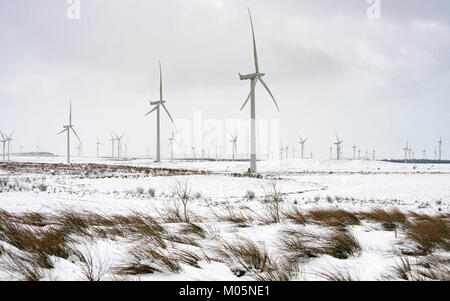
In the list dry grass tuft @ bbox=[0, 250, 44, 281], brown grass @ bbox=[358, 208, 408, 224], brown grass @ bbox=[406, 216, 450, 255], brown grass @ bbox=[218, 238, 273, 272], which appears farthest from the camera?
brown grass @ bbox=[358, 208, 408, 224]

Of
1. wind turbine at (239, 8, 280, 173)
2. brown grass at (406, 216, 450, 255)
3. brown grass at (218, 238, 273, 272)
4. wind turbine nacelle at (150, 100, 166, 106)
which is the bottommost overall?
brown grass at (406, 216, 450, 255)

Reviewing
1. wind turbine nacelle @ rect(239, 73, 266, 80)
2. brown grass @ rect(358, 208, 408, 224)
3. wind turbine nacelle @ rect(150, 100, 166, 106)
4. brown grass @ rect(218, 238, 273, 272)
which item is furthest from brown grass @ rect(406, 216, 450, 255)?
wind turbine nacelle @ rect(150, 100, 166, 106)

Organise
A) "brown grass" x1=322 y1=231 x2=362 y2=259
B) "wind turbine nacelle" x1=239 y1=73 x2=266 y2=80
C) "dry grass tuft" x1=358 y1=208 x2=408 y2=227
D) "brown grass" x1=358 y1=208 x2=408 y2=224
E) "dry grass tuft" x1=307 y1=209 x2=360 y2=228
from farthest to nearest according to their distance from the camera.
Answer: "wind turbine nacelle" x1=239 y1=73 x2=266 y2=80 → "brown grass" x1=358 y1=208 x2=408 y2=224 → "dry grass tuft" x1=358 y1=208 x2=408 y2=227 → "dry grass tuft" x1=307 y1=209 x2=360 y2=228 → "brown grass" x1=322 y1=231 x2=362 y2=259

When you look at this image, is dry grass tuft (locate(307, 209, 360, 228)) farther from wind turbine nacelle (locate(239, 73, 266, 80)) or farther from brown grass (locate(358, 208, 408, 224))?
wind turbine nacelle (locate(239, 73, 266, 80))

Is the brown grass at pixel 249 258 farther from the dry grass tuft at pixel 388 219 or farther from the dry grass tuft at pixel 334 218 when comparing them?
the dry grass tuft at pixel 388 219

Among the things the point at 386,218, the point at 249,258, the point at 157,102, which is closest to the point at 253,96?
the point at 386,218

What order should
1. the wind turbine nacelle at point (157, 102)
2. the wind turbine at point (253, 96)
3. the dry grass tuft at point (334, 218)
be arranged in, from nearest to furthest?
the dry grass tuft at point (334, 218), the wind turbine at point (253, 96), the wind turbine nacelle at point (157, 102)

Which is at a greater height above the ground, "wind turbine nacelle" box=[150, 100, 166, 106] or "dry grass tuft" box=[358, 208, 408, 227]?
"wind turbine nacelle" box=[150, 100, 166, 106]

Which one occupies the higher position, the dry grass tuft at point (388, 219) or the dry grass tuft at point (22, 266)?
the dry grass tuft at point (22, 266)

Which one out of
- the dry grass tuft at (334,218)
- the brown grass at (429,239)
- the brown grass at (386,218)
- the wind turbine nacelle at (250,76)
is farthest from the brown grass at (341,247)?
the wind turbine nacelle at (250,76)
